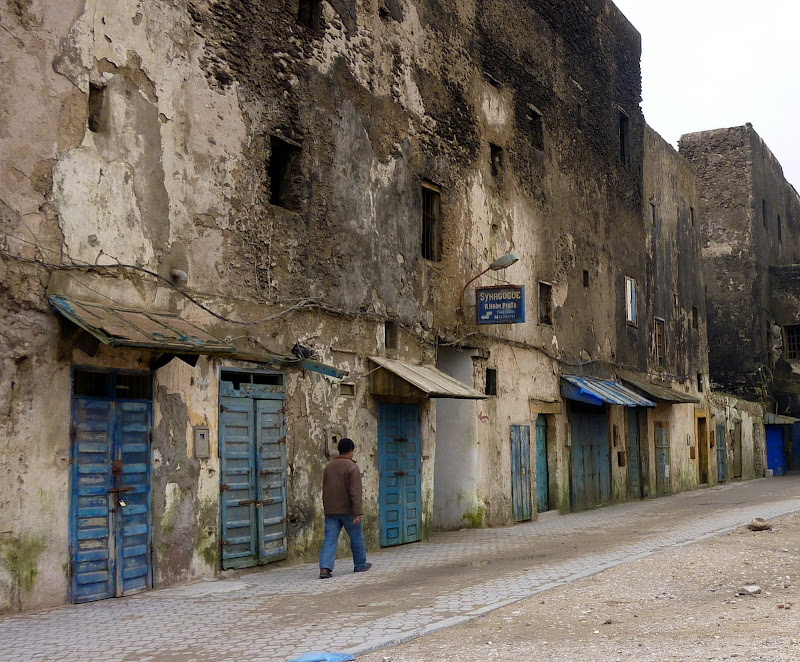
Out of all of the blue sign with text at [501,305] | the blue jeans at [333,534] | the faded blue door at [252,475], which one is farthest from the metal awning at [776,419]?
the blue jeans at [333,534]

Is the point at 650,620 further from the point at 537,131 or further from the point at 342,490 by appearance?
the point at 537,131

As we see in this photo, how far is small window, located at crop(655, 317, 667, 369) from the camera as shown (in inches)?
1049

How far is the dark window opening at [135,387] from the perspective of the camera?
379 inches

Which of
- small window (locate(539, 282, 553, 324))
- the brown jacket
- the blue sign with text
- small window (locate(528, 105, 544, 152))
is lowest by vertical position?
the brown jacket

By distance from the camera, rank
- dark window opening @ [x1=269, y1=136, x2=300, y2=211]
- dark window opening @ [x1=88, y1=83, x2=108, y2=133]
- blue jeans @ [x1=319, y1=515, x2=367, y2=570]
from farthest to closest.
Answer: dark window opening @ [x1=269, y1=136, x2=300, y2=211] → blue jeans @ [x1=319, y1=515, x2=367, y2=570] → dark window opening @ [x1=88, y1=83, x2=108, y2=133]

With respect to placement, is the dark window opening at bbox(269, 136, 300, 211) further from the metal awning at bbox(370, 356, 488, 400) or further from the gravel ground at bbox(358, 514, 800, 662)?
the gravel ground at bbox(358, 514, 800, 662)

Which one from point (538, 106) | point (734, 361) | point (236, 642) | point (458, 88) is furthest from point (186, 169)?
point (734, 361)

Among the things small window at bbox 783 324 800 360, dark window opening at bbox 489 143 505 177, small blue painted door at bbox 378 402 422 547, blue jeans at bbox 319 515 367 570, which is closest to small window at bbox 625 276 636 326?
dark window opening at bbox 489 143 505 177

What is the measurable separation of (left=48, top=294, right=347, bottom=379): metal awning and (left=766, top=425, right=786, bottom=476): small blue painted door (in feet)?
104

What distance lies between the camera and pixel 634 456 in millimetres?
24375

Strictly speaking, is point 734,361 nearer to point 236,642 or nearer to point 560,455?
point 560,455

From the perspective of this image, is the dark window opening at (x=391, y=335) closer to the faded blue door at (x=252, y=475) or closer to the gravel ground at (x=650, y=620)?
the faded blue door at (x=252, y=475)

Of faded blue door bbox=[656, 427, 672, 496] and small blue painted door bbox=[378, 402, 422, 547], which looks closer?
small blue painted door bbox=[378, 402, 422, 547]

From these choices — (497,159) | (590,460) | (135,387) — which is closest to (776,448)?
(590,460)
